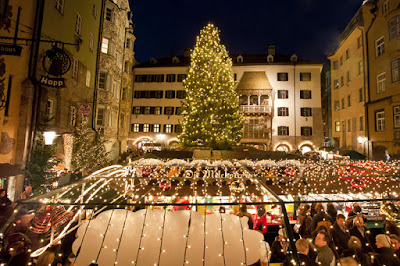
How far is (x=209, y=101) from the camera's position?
65.1 ft

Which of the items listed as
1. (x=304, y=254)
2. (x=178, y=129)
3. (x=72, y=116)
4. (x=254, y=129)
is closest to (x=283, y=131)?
(x=254, y=129)

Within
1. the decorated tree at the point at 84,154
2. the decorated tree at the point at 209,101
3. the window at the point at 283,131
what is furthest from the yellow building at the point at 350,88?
the decorated tree at the point at 84,154

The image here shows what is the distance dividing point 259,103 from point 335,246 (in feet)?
101

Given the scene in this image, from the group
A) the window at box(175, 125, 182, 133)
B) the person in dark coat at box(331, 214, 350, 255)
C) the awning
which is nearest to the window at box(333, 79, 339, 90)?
the window at box(175, 125, 182, 133)

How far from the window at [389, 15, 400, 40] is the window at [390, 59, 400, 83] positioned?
2.26 meters

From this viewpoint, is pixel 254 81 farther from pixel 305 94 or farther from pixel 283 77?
pixel 305 94

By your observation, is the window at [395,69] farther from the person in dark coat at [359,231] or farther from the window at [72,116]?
the window at [72,116]

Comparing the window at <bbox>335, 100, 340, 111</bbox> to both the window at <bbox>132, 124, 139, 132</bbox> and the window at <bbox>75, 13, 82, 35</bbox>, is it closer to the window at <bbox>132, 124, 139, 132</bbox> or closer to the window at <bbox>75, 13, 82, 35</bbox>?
the window at <bbox>132, 124, 139, 132</bbox>

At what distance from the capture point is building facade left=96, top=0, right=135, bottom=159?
23781 mm

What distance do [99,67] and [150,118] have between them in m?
14.7

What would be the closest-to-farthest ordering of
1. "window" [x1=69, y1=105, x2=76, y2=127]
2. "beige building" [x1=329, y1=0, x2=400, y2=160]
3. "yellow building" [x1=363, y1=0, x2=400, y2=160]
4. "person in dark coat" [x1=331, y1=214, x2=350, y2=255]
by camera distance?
"person in dark coat" [x1=331, y1=214, x2=350, y2=255], "window" [x1=69, y1=105, x2=76, y2=127], "yellow building" [x1=363, y1=0, x2=400, y2=160], "beige building" [x1=329, y1=0, x2=400, y2=160]

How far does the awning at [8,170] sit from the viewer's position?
1010 centimetres

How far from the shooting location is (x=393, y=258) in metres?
4.34

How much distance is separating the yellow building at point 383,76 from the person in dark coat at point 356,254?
61.2 feet
